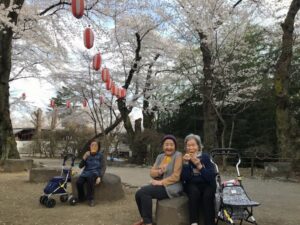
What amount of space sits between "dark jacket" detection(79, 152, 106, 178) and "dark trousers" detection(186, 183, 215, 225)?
262 cm

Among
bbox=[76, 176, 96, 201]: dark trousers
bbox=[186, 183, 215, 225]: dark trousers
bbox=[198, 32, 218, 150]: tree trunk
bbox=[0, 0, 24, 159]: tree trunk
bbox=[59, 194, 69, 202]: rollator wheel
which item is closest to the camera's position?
bbox=[186, 183, 215, 225]: dark trousers

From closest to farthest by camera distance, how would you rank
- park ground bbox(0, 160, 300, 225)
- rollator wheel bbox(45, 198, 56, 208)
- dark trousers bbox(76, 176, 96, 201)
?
1. park ground bbox(0, 160, 300, 225)
2. rollator wheel bbox(45, 198, 56, 208)
3. dark trousers bbox(76, 176, 96, 201)

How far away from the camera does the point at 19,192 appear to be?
9.29 meters

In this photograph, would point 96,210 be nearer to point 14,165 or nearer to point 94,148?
point 94,148

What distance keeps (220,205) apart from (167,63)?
61.9ft

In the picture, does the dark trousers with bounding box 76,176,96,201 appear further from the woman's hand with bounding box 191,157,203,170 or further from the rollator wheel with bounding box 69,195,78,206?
the woman's hand with bounding box 191,157,203,170

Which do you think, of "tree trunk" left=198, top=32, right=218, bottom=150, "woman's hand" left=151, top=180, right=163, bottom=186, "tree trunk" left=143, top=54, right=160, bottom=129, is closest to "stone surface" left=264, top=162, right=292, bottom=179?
"tree trunk" left=198, top=32, right=218, bottom=150

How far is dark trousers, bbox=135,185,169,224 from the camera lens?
18.9 ft

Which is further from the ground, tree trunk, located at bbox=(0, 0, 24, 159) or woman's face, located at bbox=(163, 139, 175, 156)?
tree trunk, located at bbox=(0, 0, 24, 159)

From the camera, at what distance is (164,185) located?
19.3 feet

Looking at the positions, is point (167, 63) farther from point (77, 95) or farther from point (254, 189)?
point (254, 189)

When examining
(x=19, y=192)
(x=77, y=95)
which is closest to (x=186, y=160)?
(x=19, y=192)

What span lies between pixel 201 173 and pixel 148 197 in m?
0.80

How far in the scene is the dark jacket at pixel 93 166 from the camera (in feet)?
25.7
